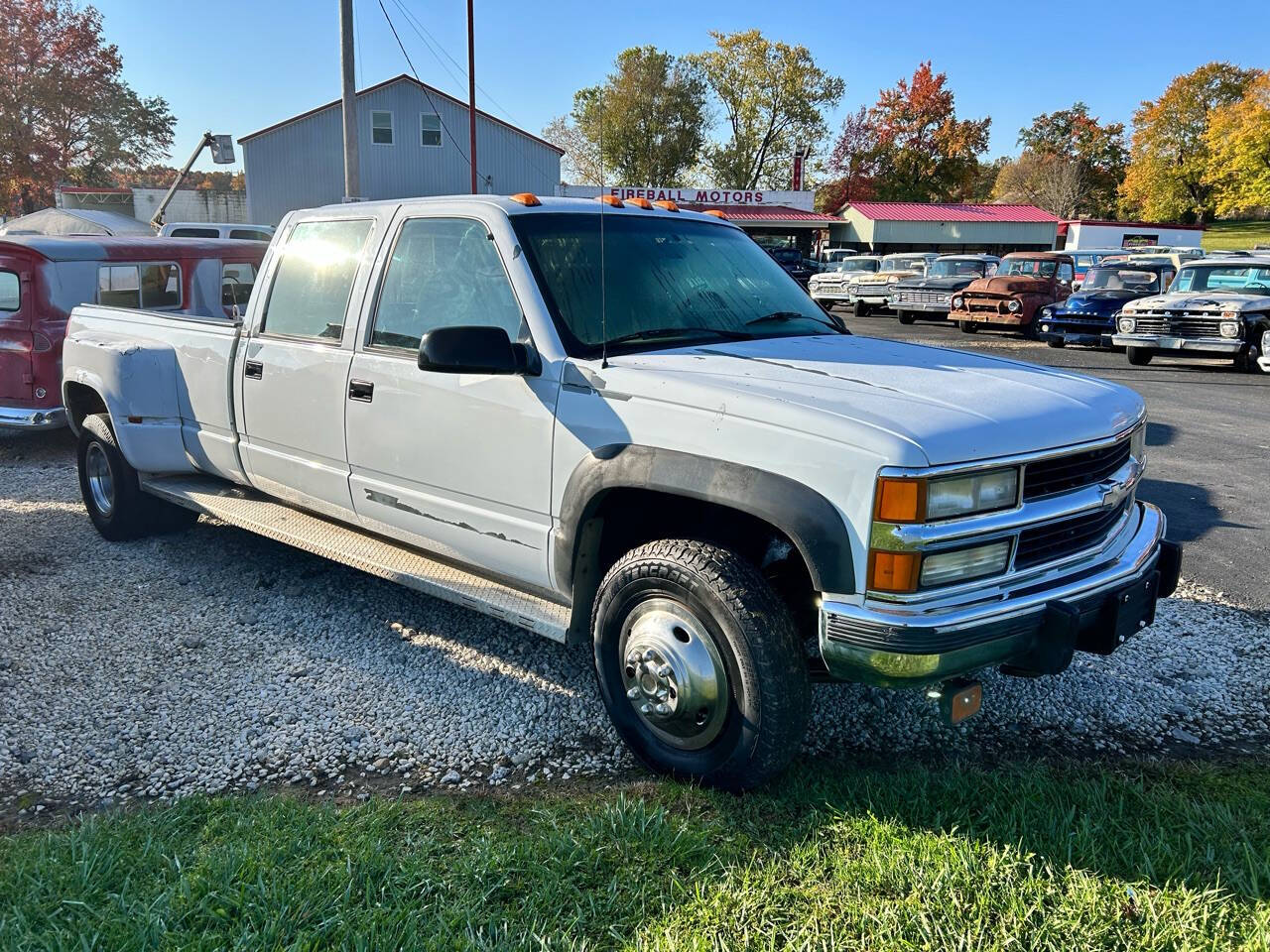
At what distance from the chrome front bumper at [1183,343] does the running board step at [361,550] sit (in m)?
14.6

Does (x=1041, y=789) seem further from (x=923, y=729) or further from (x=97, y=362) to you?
(x=97, y=362)

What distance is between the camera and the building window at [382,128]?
36.4 metres

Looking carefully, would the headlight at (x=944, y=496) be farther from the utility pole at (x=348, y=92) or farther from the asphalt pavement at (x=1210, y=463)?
the utility pole at (x=348, y=92)

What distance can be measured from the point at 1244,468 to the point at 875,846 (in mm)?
6928

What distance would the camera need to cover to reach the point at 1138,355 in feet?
52.5

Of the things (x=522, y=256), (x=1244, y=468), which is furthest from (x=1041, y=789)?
(x=1244, y=468)

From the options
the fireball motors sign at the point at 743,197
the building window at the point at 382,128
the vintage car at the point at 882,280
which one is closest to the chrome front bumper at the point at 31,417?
the vintage car at the point at 882,280

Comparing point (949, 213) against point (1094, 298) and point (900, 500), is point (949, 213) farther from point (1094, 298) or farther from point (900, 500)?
point (900, 500)

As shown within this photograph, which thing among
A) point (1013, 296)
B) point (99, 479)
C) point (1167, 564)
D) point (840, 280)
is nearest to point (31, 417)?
point (99, 479)

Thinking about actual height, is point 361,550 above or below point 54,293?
below

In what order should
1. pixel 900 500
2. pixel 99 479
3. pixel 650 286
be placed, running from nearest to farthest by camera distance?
pixel 900 500, pixel 650 286, pixel 99 479

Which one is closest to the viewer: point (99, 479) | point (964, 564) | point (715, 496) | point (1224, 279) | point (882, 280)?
point (964, 564)

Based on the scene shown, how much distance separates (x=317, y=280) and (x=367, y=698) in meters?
2.03

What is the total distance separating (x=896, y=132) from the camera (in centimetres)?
7312
